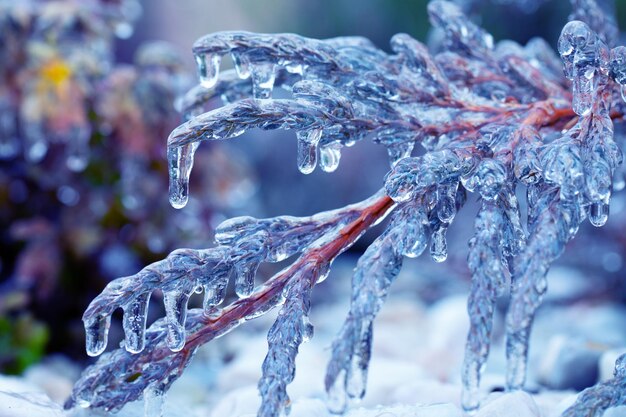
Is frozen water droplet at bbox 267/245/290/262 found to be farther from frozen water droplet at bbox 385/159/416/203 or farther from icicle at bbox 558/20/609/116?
icicle at bbox 558/20/609/116

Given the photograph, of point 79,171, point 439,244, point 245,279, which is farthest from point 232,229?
point 79,171

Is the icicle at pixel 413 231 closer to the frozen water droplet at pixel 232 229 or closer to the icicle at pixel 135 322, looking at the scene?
the frozen water droplet at pixel 232 229

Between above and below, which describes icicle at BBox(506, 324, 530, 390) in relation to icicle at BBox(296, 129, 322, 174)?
below

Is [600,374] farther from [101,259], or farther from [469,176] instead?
[101,259]

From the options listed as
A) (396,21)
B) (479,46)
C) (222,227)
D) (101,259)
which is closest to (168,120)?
(101,259)

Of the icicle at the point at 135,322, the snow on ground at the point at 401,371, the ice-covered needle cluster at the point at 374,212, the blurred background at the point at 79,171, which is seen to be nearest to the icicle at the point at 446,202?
the ice-covered needle cluster at the point at 374,212

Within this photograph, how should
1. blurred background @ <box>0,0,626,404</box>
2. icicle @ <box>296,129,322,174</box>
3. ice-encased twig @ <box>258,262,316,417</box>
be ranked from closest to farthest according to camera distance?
ice-encased twig @ <box>258,262,316,417</box>
icicle @ <box>296,129,322,174</box>
blurred background @ <box>0,0,626,404</box>

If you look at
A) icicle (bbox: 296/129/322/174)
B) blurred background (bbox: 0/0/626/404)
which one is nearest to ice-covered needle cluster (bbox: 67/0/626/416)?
icicle (bbox: 296/129/322/174)
